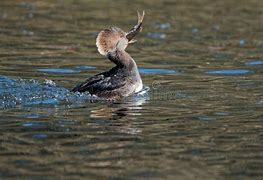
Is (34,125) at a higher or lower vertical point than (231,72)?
lower

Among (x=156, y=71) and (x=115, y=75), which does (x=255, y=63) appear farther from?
(x=115, y=75)

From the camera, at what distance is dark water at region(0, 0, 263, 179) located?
8.70m

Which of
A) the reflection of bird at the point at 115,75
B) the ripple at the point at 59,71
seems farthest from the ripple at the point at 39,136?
the ripple at the point at 59,71

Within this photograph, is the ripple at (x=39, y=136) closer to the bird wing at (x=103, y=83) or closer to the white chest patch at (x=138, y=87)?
the bird wing at (x=103, y=83)

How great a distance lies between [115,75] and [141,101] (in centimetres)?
84

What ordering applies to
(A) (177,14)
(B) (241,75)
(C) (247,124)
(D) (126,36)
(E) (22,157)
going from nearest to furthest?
1. (E) (22,157)
2. (C) (247,124)
3. (D) (126,36)
4. (B) (241,75)
5. (A) (177,14)

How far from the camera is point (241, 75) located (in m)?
14.6

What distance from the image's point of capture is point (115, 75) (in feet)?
42.5

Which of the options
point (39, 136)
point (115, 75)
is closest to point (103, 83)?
point (115, 75)

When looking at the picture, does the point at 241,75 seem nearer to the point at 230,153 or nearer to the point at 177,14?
the point at 230,153

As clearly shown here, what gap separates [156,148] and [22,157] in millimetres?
1605

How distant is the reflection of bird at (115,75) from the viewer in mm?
12562

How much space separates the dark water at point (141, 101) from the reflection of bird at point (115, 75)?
0.24m

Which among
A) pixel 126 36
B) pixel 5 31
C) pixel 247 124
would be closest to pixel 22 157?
pixel 247 124
